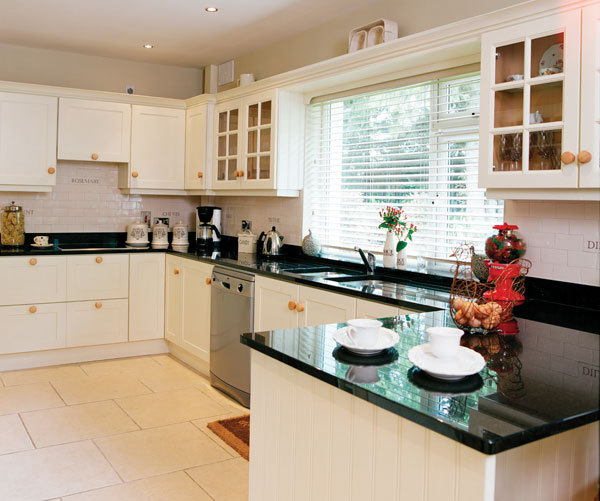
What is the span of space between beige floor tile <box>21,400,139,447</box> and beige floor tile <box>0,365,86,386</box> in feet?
2.36

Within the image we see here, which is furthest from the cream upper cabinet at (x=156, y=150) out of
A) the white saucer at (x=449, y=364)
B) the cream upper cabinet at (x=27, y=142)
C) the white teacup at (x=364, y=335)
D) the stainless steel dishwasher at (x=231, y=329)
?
the white saucer at (x=449, y=364)

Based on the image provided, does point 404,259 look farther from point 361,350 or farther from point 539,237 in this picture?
point 361,350

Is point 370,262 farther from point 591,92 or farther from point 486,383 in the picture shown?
point 486,383

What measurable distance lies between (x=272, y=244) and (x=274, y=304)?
98 cm

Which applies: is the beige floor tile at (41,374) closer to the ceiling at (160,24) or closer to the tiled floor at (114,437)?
the tiled floor at (114,437)

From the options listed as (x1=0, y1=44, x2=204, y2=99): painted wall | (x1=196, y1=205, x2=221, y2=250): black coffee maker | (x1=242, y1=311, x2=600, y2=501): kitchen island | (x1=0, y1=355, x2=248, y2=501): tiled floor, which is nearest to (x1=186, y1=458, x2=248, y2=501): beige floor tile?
(x1=0, y1=355, x2=248, y2=501): tiled floor

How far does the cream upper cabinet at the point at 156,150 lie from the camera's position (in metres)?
5.41

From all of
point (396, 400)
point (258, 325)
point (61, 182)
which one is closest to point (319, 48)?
point (258, 325)

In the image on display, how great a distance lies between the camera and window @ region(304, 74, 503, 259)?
3.51m

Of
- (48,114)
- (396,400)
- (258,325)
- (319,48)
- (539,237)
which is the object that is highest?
(319,48)

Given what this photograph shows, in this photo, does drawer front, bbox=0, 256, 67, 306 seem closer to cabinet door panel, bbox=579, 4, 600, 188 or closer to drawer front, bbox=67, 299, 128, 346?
drawer front, bbox=67, 299, 128, 346

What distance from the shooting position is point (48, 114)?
5016 mm

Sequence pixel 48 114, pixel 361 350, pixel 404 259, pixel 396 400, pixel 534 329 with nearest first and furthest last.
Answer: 1. pixel 396 400
2. pixel 361 350
3. pixel 534 329
4. pixel 404 259
5. pixel 48 114

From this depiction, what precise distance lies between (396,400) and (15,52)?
5081mm
